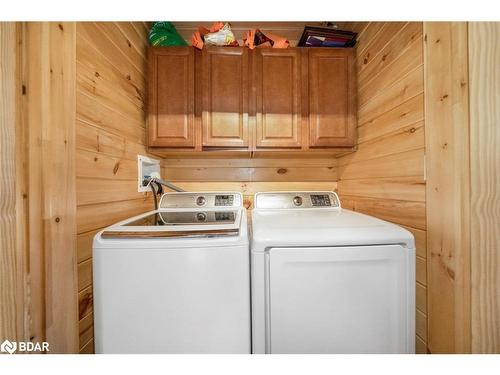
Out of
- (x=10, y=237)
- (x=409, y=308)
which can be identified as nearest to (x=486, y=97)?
(x=409, y=308)

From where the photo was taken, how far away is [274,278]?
2.55 feet

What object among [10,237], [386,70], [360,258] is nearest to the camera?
[10,237]

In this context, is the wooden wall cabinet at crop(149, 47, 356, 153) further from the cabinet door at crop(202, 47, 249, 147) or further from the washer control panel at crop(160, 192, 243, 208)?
the washer control panel at crop(160, 192, 243, 208)

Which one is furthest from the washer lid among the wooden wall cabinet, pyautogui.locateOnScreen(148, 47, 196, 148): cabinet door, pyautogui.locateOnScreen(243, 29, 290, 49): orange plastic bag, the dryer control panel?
pyautogui.locateOnScreen(243, 29, 290, 49): orange plastic bag

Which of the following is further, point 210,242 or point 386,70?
point 386,70

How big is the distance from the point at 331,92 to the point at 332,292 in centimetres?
127

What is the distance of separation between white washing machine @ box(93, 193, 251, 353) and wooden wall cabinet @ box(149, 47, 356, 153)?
2.82 feet

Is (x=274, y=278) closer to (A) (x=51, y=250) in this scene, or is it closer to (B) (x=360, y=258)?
(B) (x=360, y=258)

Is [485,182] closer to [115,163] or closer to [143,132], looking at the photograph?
[115,163]

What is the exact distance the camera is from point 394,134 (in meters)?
1.08

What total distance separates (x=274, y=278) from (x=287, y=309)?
0.13 m

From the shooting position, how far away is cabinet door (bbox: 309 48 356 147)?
1.42 metres

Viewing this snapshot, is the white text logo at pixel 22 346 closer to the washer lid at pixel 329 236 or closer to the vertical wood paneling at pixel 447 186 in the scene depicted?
the washer lid at pixel 329 236
